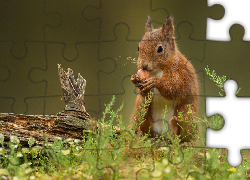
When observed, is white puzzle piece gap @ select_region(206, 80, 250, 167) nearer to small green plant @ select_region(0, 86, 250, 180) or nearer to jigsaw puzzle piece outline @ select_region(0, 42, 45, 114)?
small green plant @ select_region(0, 86, 250, 180)

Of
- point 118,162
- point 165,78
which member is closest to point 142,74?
point 165,78

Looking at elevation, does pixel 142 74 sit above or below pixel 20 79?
below

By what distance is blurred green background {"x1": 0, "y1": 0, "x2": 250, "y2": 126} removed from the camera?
3576mm

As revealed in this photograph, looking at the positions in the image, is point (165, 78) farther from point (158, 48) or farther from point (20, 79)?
point (20, 79)

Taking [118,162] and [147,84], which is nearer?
[118,162]

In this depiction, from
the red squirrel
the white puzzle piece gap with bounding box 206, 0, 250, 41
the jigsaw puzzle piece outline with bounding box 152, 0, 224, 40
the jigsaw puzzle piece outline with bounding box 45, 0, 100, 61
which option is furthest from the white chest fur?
the jigsaw puzzle piece outline with bounding box 45, 0, 100, 61

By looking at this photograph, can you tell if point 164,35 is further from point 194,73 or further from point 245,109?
point 245,109

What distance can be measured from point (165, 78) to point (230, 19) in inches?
30.5

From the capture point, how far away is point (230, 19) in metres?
2.32

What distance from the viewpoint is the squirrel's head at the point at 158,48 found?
274 cm

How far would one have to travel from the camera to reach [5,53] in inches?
161

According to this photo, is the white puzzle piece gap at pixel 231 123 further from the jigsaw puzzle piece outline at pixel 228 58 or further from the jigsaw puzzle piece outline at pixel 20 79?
the jigsaw puzzle piece outline at pixel 20 79

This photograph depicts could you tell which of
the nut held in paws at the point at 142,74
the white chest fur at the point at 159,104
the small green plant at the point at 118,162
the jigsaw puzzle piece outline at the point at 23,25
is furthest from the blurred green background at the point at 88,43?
the small green plant at the point at 118,162

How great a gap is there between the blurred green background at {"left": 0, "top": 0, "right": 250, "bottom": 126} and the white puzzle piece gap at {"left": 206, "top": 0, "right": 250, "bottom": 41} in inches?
43.5
